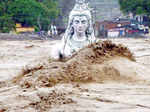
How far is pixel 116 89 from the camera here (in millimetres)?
4633

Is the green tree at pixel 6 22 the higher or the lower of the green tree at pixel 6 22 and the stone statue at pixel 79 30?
the lower

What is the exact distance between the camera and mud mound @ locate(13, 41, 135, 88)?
16.2 ft

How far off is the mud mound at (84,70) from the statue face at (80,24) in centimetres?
240

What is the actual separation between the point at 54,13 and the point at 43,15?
5.29 feet

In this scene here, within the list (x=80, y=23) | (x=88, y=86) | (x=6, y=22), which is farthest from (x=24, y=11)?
(x=88, y=86)

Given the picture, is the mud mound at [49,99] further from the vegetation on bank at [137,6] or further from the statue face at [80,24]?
the vegetation on bank at [137,6]

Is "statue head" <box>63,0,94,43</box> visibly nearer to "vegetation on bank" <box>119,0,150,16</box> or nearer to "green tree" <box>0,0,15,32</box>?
"green tree" <box>0,0,15,32</box>

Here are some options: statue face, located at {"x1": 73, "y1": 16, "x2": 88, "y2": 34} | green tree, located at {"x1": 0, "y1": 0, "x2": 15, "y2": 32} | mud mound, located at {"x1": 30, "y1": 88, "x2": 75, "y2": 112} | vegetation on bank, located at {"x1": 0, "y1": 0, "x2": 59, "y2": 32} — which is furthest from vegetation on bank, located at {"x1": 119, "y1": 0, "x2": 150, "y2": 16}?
mud mound, located at {"x1": 30, "y1": 88, "x2": 75, "y2": 112}

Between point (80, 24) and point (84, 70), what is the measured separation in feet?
11.2

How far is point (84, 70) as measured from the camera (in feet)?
17.6

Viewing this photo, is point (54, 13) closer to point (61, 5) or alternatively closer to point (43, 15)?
point (43, 15)

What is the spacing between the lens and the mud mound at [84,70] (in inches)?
195

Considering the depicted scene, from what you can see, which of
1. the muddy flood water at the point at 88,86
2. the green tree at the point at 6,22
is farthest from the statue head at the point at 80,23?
the green tree at the point at 6,22

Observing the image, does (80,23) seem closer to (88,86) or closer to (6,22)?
(88,86)
